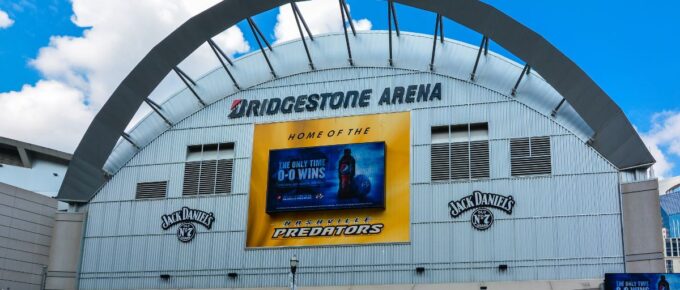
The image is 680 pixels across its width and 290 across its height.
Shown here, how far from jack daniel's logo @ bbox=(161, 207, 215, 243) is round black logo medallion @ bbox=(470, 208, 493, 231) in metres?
13.6

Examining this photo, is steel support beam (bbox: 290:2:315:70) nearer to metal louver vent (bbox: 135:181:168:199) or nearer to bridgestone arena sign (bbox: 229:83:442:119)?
bridgestone arena sign (bbox: 229:83:442:119)

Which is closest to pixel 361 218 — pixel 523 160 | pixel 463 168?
pixel 463 168

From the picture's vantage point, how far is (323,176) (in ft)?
134

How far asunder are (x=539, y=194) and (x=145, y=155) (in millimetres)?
21526

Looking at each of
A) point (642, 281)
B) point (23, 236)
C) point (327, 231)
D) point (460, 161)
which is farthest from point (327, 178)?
point (23, 236)

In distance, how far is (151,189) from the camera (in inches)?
1731

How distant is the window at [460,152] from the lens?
3862cm

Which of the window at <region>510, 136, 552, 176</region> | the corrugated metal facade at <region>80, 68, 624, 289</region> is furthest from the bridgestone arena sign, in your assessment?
the window at <region>510, 136, 552, 176</region>

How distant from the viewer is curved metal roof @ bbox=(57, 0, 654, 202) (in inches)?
1443

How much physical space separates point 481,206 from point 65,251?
22.5 meters

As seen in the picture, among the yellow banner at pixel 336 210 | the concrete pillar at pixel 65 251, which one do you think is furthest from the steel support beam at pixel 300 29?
the concrete pillar at pixel 65 251

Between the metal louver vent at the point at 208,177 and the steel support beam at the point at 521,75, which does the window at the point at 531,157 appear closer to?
the steel support beam at the point at 521,75

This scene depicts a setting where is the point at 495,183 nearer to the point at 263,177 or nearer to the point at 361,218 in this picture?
the point at 361,218

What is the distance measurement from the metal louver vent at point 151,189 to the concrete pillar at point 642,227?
76.8ft
